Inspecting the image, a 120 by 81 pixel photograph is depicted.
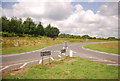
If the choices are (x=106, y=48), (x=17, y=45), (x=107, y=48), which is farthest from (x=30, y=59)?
(x=107, y=48)

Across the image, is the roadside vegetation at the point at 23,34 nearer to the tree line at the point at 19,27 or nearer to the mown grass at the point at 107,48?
the tree line at the point at 19,27

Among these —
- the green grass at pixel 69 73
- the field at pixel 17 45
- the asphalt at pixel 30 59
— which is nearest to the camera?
the green grass at pixel 69 73

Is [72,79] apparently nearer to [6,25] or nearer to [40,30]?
[6,25]

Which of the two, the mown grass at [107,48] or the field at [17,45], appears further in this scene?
the field at [17,45]

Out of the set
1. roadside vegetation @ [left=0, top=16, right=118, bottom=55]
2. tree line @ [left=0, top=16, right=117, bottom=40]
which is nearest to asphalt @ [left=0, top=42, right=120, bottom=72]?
roadside vegetation @ [left=0, top=16, right=118, bottom=55]

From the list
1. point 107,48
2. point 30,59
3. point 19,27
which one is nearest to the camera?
point 30,59

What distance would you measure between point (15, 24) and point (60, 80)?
5052 centimetres

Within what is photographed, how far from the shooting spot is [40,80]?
22.7 feet

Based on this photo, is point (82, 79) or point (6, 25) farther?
point (6, 25)

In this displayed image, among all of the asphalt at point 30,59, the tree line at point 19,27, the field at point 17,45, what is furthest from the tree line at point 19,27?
the asphalt at point 30,59

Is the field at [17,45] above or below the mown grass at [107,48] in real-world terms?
above

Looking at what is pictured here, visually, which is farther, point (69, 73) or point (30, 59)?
point (30, 59)

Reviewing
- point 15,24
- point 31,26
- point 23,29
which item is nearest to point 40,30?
point 31,26

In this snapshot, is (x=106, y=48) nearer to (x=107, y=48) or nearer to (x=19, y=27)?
(x=107, y=48)
